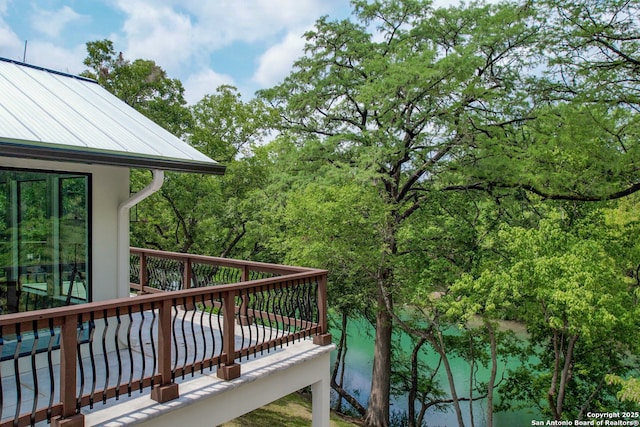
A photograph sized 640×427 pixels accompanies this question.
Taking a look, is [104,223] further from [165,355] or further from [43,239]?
[165,355]

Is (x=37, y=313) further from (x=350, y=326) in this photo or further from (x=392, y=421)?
(x=350, y=326)

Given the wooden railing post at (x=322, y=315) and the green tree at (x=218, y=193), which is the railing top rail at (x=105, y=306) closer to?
the wooden railing post at (x=322, y=315)

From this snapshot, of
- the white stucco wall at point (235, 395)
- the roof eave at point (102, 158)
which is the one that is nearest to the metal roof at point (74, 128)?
the roof eave at point (102, 158)

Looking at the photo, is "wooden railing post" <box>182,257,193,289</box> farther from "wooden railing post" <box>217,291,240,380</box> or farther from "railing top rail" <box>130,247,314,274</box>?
"wooden railing post" <box>217,291,240,380</box>

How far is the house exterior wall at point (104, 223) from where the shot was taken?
17.6 feet

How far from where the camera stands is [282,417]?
37.3 ft

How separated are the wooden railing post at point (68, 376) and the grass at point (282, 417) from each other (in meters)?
7.31

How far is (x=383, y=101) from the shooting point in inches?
455

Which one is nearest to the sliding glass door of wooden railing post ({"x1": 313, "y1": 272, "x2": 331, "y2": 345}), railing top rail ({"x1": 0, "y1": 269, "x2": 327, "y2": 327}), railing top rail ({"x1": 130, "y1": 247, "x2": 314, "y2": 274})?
railing top rail ({"x1": 0, "y1": 269, "x2": 327, "y2": 327})

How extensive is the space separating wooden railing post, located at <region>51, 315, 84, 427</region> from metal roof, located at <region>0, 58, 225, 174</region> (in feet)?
5.04

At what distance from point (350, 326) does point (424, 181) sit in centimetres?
1304

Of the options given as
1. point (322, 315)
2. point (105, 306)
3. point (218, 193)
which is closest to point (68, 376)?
point (105, 306)

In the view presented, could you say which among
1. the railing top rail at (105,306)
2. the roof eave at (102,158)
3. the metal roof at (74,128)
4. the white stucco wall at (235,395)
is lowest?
the white stucco wall at (235,395)

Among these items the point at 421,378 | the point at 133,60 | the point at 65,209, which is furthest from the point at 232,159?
the point at 65,209
